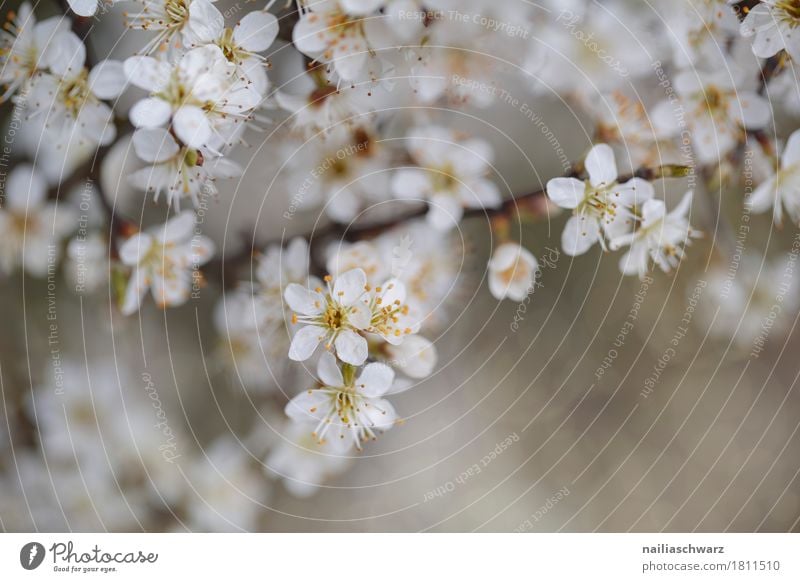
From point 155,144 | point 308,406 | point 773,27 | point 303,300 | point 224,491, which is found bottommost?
point 224,491

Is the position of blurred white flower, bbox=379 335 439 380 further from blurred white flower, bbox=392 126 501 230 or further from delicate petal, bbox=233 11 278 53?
delicate petal, bbox=233 11 278 53

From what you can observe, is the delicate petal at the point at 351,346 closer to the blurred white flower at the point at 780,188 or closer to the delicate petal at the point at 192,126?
the delicate petal at the point at 192,126

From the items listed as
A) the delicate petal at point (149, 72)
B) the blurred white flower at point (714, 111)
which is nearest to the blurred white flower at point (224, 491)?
the delicate petal at point (149, 72)

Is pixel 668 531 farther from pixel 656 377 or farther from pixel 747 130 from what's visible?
pixel 747 130

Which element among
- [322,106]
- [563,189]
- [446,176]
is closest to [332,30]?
[322,106]

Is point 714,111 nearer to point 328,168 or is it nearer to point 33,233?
point 328,168

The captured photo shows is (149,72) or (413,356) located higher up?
(149,72)

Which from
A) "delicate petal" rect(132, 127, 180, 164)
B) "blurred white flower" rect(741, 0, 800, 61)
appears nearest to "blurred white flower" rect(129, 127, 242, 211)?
"delicate petal" rect(132, 127, 180, 164)

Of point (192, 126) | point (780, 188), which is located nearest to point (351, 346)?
point (192, 126)

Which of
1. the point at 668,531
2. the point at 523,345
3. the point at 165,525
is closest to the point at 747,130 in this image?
the point at 523,345
